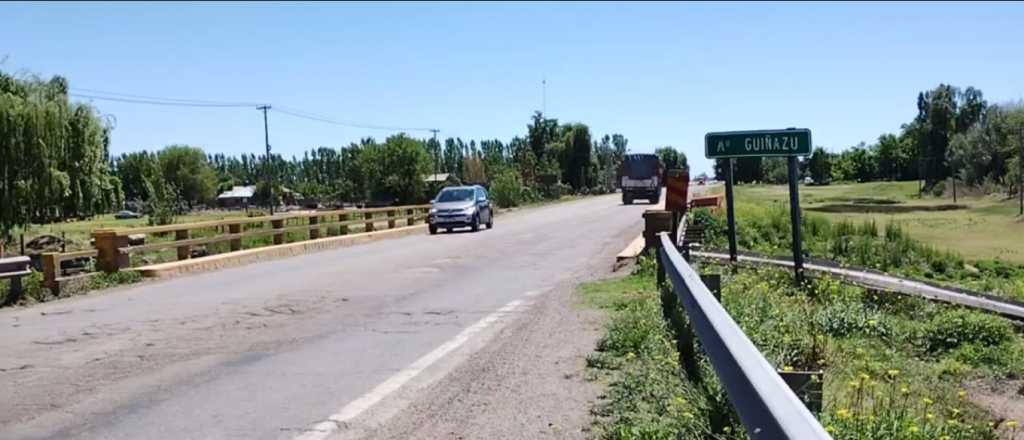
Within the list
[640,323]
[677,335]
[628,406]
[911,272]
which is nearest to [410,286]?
[640,323]

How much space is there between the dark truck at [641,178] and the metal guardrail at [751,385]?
60.0 m

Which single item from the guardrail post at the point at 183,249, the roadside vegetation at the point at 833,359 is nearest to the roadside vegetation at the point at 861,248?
the roadside vegetation at the point at 833,359

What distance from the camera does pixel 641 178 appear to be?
65.7 meters

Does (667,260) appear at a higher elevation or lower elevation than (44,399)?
higher

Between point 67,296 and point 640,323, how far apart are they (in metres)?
10.9

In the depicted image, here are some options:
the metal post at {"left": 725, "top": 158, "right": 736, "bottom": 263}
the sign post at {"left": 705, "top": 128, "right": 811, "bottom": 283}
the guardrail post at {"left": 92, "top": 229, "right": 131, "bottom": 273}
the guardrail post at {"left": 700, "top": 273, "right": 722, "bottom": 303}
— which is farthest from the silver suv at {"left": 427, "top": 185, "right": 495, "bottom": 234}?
the guardrail post at {"left": 700, "top": 273, "right": 722, "bottom": 303}

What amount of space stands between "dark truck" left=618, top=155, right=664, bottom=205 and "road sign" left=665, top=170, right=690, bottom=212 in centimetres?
4935

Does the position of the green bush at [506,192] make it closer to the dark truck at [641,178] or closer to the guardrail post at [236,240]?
the dark truck at [641,178]

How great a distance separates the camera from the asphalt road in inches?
252

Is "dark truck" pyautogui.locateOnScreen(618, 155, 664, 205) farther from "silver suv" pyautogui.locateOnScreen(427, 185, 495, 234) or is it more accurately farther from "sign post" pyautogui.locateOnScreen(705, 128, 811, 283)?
"sign post" pyautogui.locateOnScreen(705, 128, 811, 283)

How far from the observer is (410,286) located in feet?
50.6

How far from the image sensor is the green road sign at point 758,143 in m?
12.9

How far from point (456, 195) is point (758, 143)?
77.0 feet

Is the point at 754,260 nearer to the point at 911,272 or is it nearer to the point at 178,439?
the point at 178,439
